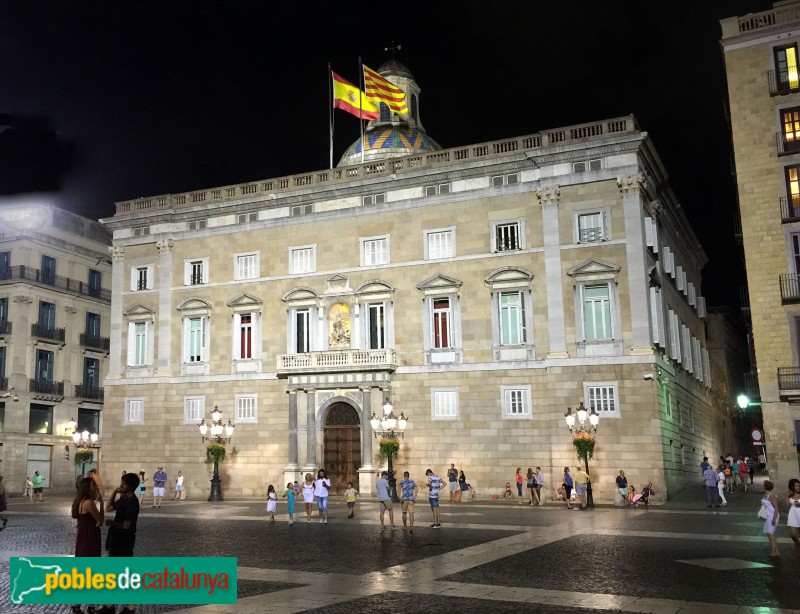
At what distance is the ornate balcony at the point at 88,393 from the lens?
5725 centimetres

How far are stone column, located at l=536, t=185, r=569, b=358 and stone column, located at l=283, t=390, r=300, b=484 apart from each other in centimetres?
1383

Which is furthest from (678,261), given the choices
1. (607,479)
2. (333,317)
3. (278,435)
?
(278,435)

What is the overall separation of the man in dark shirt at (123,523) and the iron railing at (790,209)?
3203 cm

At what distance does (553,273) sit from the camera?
37.8m

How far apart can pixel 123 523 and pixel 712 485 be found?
1064 inches

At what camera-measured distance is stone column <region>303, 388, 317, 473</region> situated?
4075 cm

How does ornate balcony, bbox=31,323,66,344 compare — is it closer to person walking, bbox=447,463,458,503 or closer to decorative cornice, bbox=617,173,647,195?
person walking, bbox=447,463,458,503

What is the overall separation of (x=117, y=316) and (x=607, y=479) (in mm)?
Result: 30232

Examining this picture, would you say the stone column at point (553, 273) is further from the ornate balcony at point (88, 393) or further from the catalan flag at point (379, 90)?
the ornate balcony at point (88, 393)

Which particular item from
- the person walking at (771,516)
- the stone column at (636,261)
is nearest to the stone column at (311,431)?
the stone column at (636,261)

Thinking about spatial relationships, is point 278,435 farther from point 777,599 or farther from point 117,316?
point 777,599

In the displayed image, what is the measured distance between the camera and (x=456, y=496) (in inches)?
1446

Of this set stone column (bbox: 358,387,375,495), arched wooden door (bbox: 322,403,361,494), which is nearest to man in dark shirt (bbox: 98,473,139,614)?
stone column (bbox: 358,387,375,495)

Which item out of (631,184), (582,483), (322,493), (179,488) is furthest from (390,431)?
(631,184)
